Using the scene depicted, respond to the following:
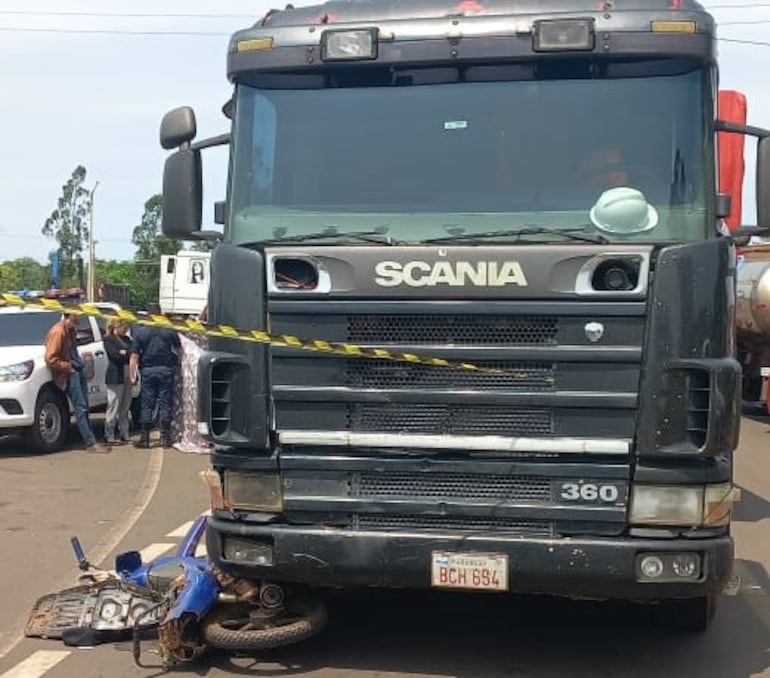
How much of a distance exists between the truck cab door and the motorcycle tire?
9.66 m

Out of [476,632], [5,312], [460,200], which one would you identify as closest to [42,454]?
[5,312]

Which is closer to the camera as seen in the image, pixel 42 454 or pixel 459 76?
pixel 459 76

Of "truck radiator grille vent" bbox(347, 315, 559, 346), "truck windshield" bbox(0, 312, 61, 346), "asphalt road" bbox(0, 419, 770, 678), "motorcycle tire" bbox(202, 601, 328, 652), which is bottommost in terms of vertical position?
"asphalt road" bbox(0, 419, 770, 678)

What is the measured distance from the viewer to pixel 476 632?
20.0 feet

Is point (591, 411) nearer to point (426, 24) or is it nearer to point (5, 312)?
point (426, 24)

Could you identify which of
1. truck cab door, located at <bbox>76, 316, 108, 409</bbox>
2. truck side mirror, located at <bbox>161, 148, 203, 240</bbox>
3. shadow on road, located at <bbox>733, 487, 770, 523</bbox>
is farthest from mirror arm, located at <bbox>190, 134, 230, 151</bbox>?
truck cab door, located at <bbox>76, 316, 108, 409</bbox>

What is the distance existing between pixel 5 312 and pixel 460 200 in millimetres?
10687

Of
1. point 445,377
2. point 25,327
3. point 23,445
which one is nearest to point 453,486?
point 445,377

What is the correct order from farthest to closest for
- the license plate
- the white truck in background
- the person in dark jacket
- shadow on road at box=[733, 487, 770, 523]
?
the white truck in background
the person in dark jacket
shadow on road at box=[733, 487, 770, 523]
the license plate

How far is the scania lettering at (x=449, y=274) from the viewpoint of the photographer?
5.04 m

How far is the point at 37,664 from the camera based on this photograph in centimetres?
554

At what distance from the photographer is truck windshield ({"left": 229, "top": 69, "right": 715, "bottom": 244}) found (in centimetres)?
520

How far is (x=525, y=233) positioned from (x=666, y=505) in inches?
53.5

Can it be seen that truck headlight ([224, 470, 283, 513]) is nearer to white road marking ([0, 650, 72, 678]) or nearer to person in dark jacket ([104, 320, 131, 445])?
white road marking ([0, 650, 72, 678])
